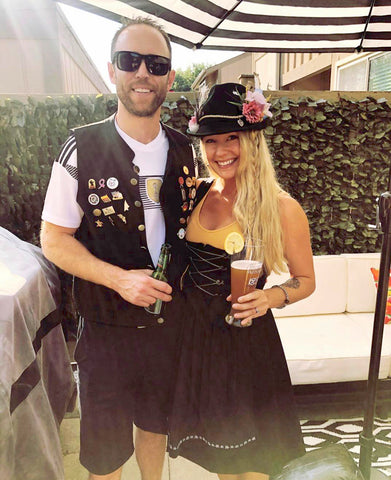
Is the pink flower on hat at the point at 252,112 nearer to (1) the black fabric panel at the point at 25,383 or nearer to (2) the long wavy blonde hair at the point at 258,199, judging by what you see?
(2) the long wavy blonde hair at the point at 258,199

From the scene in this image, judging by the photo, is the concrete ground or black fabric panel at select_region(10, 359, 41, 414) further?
the concrete ground

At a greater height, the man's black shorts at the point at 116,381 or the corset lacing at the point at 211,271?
the corset lacing at the point at 211,271

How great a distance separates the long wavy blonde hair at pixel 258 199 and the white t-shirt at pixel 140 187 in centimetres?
34

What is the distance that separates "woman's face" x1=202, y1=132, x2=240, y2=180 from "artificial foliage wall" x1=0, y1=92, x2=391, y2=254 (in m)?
2.01

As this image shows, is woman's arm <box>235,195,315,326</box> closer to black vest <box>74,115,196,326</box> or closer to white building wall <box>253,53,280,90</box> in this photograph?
black vest <box>74,115,196,326</box>

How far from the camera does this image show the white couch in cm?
246

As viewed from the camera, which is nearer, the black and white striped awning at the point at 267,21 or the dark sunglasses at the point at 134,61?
the dark sunglasses at the point at 134,61

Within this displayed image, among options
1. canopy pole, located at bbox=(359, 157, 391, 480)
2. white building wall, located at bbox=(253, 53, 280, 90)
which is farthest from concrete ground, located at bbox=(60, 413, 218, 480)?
white building wall, located at bbox=(253, 53, 280, 90)

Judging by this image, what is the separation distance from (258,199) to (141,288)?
575 mm

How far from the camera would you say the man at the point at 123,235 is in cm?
142

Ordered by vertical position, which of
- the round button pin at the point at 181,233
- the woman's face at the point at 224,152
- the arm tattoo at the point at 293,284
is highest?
the woman's face at the point at 224,152

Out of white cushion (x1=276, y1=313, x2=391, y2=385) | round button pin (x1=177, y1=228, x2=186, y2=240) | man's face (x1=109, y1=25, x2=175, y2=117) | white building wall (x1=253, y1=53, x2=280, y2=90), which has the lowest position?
white cushion (x1=276, y1=313, x2=391, y2=385)

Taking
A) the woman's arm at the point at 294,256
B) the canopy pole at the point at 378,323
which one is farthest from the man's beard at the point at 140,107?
the canopy pole at the point at 378,323

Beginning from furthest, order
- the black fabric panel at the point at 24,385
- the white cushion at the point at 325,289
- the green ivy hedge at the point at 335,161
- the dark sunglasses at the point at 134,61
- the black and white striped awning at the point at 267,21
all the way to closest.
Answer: the green ivy hedge at the point at 335,161, the white cushion at the point at 325,289, the black and white striped awning at the point at 267,21, the black fabric panel at the point at 24,385, the dark sunglasses at the point at 134,61
